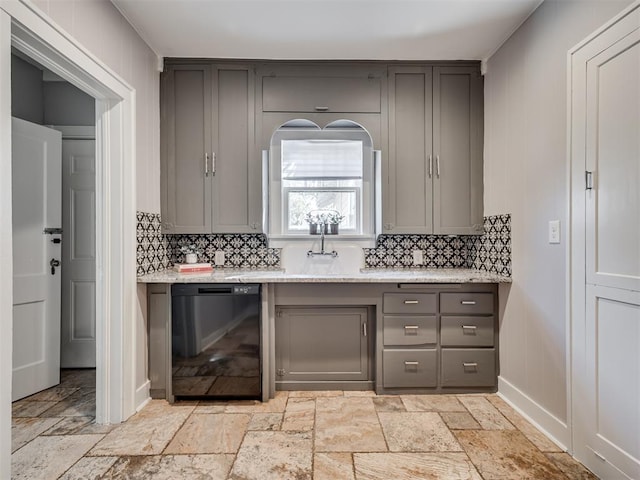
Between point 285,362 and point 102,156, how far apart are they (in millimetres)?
1870

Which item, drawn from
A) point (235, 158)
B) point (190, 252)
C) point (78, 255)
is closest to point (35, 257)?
point (78, 255)

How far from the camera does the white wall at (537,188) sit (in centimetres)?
194

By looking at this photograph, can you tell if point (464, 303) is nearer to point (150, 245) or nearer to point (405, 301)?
point (405, 301)

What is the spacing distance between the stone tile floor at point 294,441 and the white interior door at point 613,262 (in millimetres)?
281

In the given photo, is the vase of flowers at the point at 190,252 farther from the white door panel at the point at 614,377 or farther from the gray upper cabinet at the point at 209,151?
the white door panel at the point at 614,377

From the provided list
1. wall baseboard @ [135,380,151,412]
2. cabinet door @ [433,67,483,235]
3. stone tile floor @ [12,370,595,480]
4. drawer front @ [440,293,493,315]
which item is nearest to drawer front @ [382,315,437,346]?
drawer front @ [440,293,493,315]

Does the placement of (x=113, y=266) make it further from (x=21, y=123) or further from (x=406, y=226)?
(x=406, y=226)

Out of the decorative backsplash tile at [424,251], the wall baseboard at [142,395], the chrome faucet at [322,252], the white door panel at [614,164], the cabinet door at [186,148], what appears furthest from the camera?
the decorative backsplash tile at [424,251]

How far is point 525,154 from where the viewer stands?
2287mm

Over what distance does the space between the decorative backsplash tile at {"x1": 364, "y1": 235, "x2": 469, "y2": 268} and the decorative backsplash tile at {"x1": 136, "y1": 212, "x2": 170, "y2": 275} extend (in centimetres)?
172

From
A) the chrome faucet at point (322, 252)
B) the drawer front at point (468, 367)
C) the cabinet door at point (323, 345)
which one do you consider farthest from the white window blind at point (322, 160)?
the drawer front at point (468, 367)

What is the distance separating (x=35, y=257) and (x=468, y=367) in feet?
10.9

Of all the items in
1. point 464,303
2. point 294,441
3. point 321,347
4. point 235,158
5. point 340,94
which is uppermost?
point 340,94

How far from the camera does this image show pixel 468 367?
2578 mm
